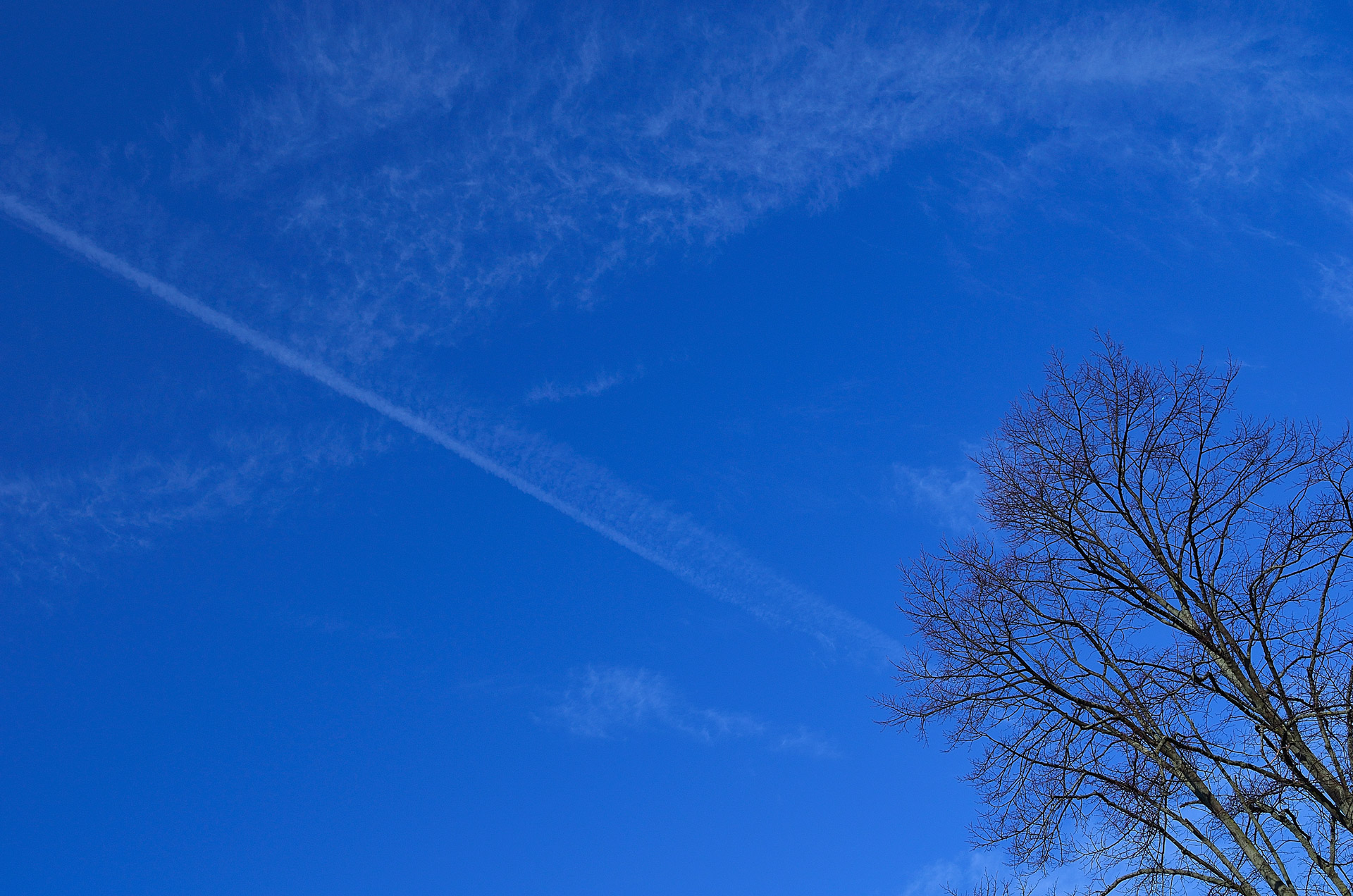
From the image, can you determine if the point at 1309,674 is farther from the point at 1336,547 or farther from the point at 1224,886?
the point at 1224,886

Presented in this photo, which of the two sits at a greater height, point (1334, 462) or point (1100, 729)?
point (1334, 462)

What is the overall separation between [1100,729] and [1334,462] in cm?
434

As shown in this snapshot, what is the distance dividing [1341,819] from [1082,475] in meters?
4.55

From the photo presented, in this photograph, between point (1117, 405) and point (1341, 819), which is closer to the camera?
point (1341, 819)

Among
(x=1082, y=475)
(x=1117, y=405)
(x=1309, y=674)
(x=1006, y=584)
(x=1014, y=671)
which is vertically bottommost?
(x=1309, y=674)

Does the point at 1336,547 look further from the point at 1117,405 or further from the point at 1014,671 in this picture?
the point at 1014,671

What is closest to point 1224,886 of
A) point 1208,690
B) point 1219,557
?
point 1208,690

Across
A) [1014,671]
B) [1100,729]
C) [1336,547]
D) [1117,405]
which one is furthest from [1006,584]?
[1336,547]

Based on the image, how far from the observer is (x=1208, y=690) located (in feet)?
31.1

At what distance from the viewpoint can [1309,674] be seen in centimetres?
918

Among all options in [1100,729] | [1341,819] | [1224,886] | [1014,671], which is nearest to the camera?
[1341,819]

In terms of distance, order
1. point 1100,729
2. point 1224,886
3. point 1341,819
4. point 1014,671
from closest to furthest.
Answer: point 1341,819, point 1224,886, point 1100,729, point 1014,671

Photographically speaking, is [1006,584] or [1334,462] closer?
[1334,462]

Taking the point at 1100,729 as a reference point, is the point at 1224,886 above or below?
A: below
